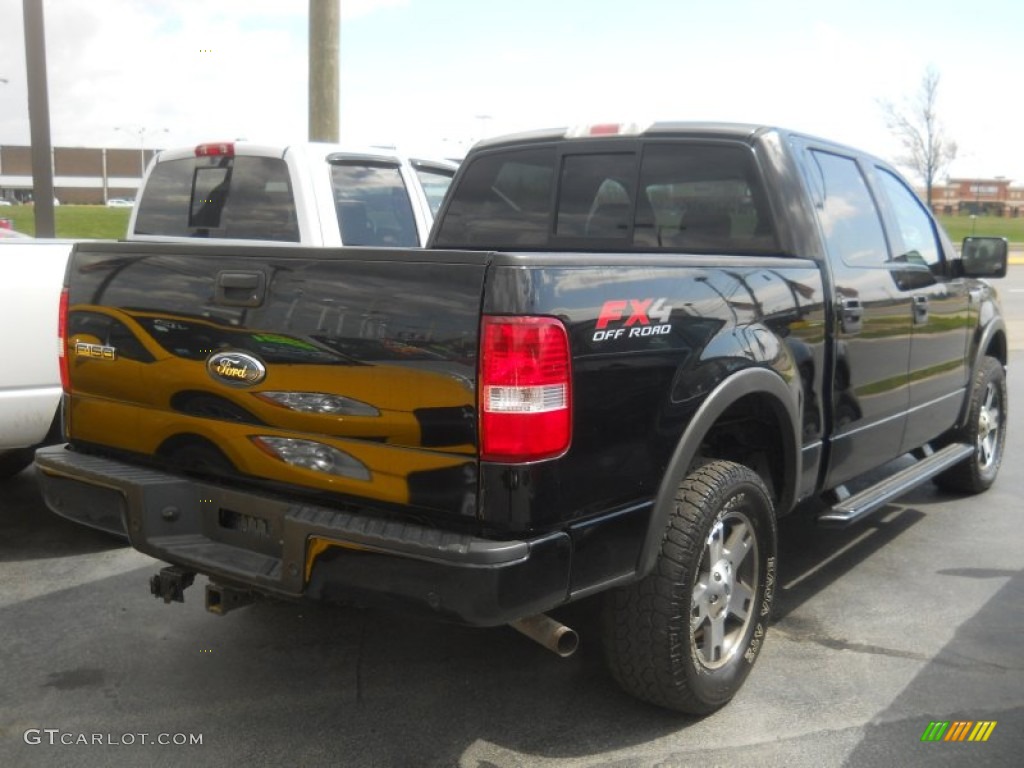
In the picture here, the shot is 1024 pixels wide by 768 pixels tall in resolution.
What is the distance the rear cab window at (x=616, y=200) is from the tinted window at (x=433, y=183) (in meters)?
2.84

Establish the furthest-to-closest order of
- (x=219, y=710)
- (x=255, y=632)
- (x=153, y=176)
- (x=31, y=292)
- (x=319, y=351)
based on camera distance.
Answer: (x=153, y=176), (x=31, y=292), (x=255, y=632), (x=219, y=710), (x=319, y=351)

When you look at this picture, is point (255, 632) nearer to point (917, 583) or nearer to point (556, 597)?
point (556, 597)

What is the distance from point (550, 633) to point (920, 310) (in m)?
2.81

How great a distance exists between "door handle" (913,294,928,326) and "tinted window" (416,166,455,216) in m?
3.89

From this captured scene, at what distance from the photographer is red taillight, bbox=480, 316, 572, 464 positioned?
2.62 meters

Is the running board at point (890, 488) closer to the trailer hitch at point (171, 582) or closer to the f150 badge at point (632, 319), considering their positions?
the f150 badge at point (632, 319)

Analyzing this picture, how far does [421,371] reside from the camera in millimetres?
2719

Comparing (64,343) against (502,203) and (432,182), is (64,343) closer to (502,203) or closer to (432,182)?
(502,203)

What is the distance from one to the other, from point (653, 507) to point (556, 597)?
46cm

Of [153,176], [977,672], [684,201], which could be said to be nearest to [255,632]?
[684,201]

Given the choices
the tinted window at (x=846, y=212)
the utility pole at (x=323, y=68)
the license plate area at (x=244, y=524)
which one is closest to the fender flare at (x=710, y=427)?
the tinted window at (x=846, y=212)

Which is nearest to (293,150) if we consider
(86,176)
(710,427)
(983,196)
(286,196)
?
(286,196)

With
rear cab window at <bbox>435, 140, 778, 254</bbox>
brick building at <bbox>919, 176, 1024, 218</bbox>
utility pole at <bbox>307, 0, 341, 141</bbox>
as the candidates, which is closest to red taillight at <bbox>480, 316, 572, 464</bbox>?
rear cab window at <bbox>435, 140, 778, 254</bbox>

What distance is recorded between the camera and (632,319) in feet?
9.56
